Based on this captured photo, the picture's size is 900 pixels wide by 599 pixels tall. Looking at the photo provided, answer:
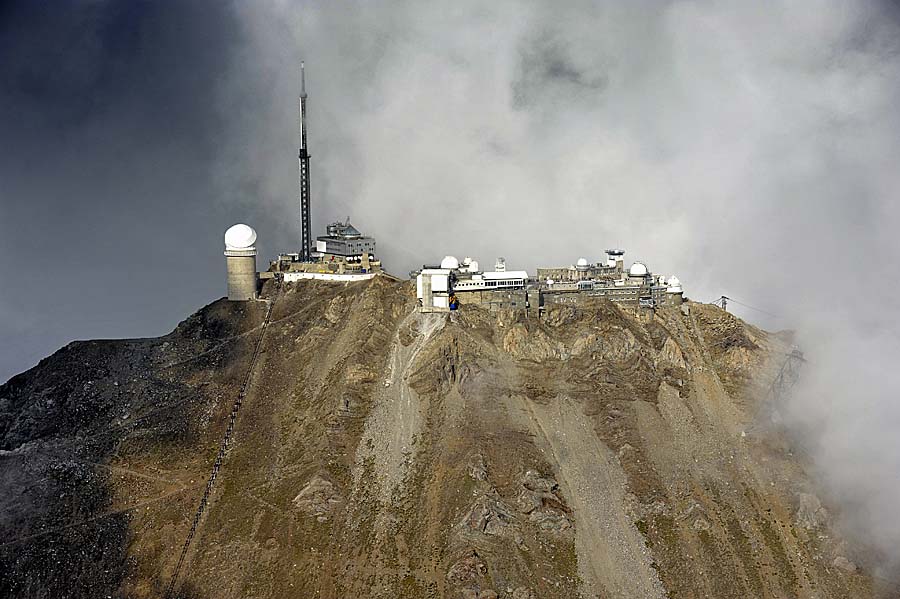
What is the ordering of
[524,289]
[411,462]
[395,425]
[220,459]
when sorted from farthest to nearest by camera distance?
[524,289] < [395,425] < [220,459] < [411,462]

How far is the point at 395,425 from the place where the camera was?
210ft

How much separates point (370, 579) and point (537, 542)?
11.4m

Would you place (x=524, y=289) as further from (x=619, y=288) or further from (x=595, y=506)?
(x=595, y=506)

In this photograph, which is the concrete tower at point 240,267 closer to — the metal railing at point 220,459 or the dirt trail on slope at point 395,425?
the metal railing at point 220,459

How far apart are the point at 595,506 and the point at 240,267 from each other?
Result: 153ft

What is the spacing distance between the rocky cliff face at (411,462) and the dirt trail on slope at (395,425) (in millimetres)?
211

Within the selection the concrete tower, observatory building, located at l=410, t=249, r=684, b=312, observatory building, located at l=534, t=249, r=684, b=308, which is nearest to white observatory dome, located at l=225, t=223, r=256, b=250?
the concrete tower

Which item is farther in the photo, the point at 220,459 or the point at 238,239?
the point at 238,239

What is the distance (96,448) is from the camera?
62375mm

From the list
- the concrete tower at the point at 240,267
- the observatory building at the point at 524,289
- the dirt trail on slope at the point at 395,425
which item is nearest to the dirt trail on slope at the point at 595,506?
the dirt trail on slope at the point at 395,425

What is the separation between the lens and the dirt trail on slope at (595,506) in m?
49.2

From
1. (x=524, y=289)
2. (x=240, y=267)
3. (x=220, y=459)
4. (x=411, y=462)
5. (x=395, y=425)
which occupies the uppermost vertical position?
(x=240, y=267)

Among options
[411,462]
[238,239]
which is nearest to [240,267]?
[238,239]

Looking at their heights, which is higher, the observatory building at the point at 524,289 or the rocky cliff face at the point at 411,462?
the observatory building at the point at 524,289
